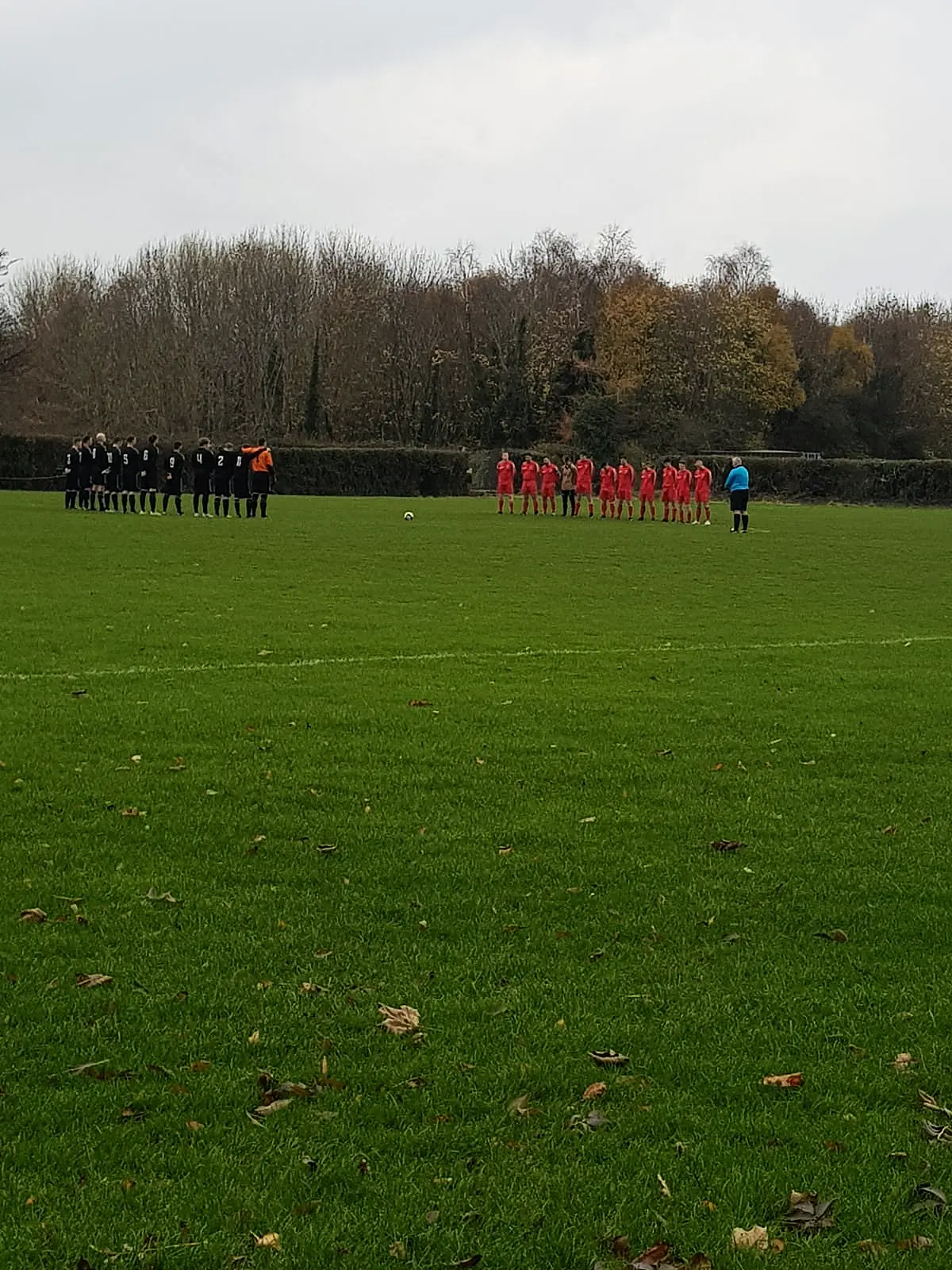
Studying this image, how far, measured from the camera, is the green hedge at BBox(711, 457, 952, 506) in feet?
205

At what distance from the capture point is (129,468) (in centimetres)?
3659

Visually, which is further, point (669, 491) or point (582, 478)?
point (582, 478)

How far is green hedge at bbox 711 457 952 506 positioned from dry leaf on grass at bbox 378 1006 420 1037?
60.6 metres

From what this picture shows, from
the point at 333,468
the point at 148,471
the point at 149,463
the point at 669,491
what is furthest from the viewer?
the point at 333,468

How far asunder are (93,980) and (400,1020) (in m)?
1.17

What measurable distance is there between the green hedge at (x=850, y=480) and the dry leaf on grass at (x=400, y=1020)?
6063cm

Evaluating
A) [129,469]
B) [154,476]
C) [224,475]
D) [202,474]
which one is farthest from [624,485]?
[129,469]

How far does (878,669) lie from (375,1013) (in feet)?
28.8

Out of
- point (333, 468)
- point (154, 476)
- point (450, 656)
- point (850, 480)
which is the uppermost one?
point (850, 480)

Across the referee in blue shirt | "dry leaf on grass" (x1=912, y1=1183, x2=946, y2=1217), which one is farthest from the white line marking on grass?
the referee in blue shirt

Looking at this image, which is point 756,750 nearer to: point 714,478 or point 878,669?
point 878,669

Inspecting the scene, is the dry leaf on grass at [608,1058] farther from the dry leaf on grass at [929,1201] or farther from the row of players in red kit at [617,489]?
the row of players in red kit at [617,489]

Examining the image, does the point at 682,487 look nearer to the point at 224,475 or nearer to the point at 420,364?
the point at 224,475

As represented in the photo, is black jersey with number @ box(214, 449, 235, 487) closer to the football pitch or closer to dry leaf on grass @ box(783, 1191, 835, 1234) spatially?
the football pitch
